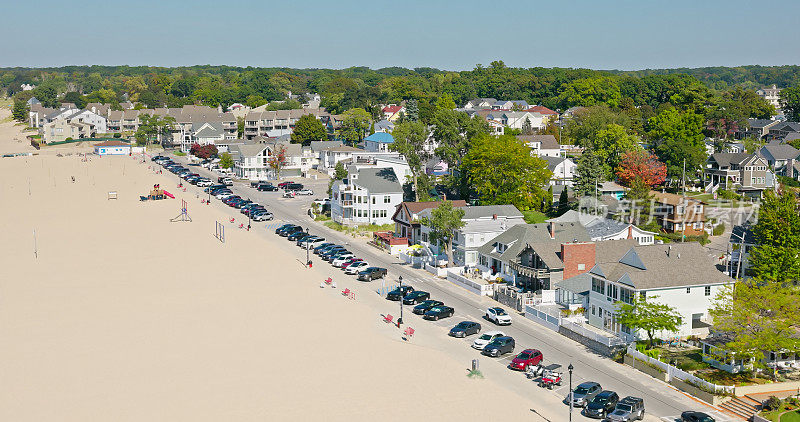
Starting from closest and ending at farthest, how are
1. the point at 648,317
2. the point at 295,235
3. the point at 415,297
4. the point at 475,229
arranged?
the point at 648,317
the point at 415,297
the point at 475,229
the point at 295,235

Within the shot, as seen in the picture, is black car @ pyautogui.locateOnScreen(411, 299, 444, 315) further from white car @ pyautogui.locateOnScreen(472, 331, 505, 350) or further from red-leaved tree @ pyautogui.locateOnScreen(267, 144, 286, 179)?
red-leaved tree @ pyautogui.locateOnScreen(267, 144, 286, 179)

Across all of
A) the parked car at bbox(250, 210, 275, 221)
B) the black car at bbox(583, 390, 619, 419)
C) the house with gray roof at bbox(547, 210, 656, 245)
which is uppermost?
the house with gray roof at bbox(547, 210, 656, 245)

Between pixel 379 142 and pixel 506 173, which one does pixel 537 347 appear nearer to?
pixel 506 173

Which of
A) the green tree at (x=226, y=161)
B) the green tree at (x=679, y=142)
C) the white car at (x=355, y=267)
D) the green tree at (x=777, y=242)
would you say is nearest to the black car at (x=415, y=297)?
the white car at (x=355, y=267)

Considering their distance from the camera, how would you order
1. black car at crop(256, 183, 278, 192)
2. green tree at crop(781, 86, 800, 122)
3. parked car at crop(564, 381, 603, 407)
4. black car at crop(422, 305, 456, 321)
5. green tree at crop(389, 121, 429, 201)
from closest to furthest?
1. parked car at crop(564, 381, 603, 407)
2. black car at crop(422, 305, 456, 321)
3. green tree at crop(389, 121, 429, 201)
4. black car at crop(256, 183, 278, 192)
5. green tree at crop(781, 86, 800, 122)

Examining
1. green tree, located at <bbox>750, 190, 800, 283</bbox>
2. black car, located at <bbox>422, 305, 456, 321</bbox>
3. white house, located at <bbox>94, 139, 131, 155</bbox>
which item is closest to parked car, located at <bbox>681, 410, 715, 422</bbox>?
black car, located at <bbox>422, 305, 456, 321</bbox>

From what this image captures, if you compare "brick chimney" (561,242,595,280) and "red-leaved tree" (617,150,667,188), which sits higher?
"red-leaved tree" (617,150,667,188)

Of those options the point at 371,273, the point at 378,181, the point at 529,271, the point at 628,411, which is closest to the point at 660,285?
the point at 529,271
